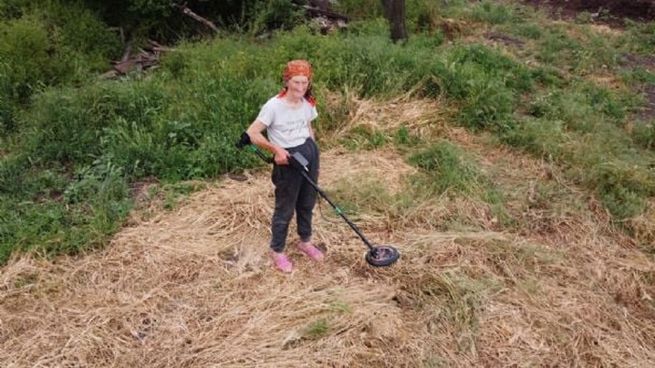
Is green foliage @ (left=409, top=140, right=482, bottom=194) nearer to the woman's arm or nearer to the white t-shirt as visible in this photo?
the white t-shirt

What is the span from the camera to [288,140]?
322 cm

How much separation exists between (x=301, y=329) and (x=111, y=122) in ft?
10.3

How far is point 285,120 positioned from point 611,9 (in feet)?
34.2

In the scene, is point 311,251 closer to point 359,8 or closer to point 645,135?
point 645,135

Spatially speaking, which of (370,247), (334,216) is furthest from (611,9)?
(370,247)

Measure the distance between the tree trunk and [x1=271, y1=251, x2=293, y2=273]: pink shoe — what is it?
525 cm

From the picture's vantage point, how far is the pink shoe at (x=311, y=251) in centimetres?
373

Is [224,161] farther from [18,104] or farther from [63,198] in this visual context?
[18,104]

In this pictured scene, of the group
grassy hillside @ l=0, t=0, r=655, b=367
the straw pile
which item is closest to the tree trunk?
grassy hillside @ l=0, t=0, r=655, b=367

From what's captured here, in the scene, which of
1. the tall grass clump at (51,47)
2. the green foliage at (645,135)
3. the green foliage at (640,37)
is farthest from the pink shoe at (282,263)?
the green foliage at (640,37)

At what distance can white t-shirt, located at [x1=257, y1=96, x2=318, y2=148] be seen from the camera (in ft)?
10.2

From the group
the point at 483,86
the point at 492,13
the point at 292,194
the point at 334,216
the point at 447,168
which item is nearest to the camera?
the point at 292,194

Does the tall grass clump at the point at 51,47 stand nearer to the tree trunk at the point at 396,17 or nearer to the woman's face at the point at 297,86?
the tree trunk at the point at 396,17

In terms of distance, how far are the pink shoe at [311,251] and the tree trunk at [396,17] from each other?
5065mm
